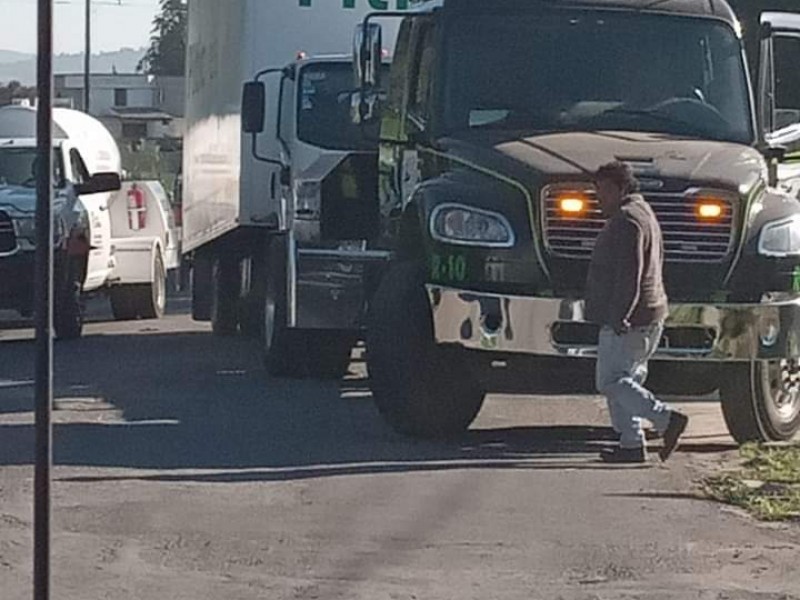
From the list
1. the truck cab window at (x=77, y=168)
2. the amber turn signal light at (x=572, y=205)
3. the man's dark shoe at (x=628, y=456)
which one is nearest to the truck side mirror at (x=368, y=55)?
the amber turn signal light at (x=572, y=205)

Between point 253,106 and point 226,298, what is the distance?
5.49 metres

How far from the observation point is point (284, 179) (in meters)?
17.8

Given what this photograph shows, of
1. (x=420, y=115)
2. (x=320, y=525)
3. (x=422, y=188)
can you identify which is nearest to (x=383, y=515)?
(x=320, y=525)

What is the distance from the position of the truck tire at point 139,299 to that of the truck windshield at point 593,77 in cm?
1366

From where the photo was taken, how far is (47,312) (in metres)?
5.25

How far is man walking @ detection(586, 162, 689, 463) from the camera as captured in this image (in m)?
11.5

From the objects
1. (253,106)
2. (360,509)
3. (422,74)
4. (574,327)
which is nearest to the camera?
(360,509)

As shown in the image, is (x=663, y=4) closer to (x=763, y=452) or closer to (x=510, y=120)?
(x=510, y=120)

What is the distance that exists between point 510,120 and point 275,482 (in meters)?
3.15

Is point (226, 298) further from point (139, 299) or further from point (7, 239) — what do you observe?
point (139, 299)

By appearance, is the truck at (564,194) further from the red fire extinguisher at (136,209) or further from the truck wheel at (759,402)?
the red fire extinguisher at (136,209)

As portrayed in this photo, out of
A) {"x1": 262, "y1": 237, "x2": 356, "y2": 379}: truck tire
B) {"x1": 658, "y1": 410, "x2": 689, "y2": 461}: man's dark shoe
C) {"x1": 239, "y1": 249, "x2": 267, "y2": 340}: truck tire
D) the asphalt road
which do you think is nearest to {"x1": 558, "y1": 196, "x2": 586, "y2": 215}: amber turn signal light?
the asphalt road

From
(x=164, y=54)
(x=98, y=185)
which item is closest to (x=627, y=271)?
(x=98, y=185)

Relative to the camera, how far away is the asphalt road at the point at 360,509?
8.70m
